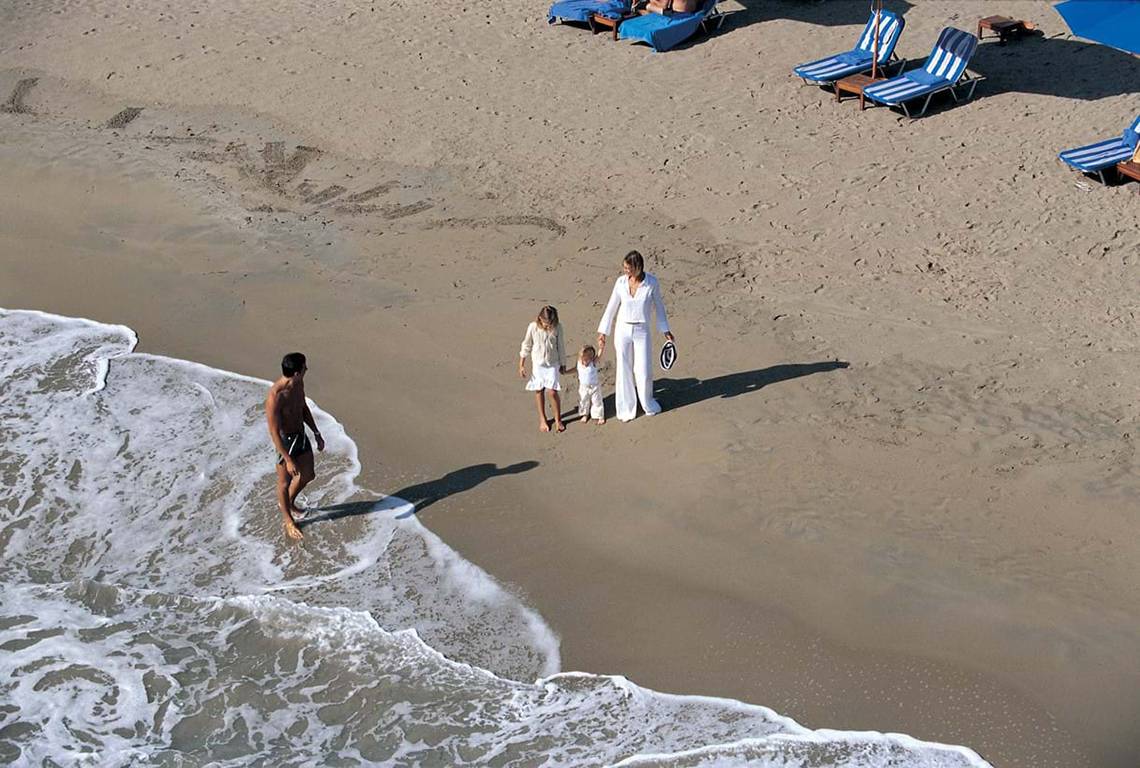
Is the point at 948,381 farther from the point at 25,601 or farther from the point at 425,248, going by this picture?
the point at 25,601

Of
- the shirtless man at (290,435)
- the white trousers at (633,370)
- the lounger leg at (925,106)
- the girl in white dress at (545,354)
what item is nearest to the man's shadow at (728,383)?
the white trousers at (633,370)

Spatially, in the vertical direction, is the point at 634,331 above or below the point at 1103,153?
below

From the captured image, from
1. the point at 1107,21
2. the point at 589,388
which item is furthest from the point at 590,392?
the point at 1107,21

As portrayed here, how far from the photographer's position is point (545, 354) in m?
10.0

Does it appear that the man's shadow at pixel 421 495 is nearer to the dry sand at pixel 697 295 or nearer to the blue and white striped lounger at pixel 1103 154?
the dry sand at pixel 697 295

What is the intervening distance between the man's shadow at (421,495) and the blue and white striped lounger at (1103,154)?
273 inches

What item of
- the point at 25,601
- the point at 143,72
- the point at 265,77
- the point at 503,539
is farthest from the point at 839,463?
the point at 143,72

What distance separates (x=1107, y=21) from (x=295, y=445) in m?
9.28

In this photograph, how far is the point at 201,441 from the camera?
36.6 ft

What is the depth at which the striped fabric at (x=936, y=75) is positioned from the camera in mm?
14742

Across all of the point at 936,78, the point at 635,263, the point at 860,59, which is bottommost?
the point at 635,263

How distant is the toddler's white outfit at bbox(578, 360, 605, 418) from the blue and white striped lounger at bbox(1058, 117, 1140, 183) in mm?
6091

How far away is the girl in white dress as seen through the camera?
9953 millimetres

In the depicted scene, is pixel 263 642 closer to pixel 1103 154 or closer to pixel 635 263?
pixel 635 263
